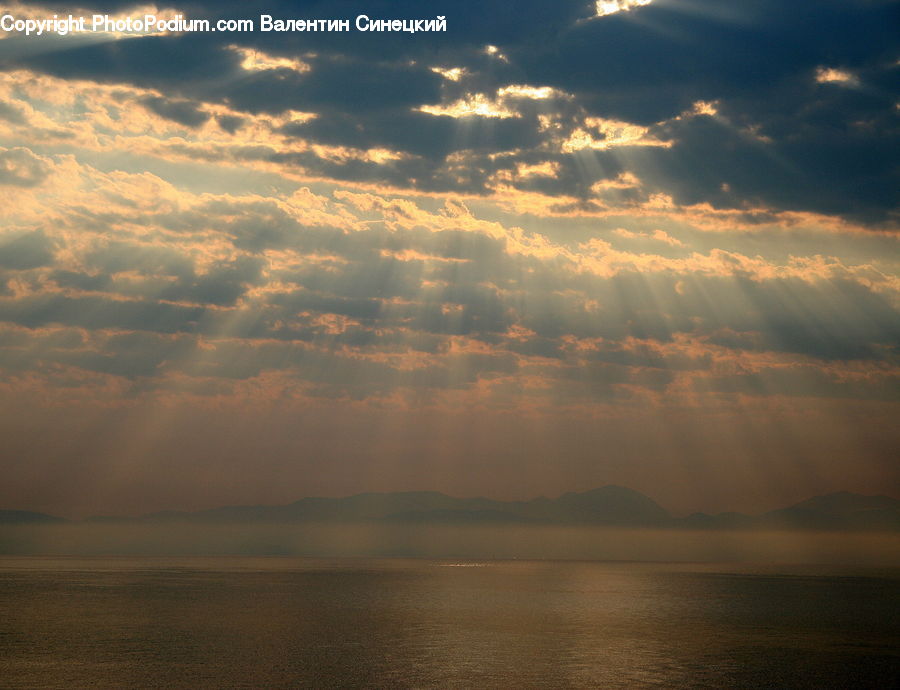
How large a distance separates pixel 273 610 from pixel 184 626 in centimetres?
2775

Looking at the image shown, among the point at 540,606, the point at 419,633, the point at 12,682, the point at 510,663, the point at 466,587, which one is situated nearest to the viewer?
the point at 12,682

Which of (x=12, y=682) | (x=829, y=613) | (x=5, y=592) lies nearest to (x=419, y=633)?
(x=12, y=682)

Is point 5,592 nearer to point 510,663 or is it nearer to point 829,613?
point 510,663

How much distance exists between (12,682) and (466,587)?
142 meters

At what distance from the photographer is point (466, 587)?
192000mm

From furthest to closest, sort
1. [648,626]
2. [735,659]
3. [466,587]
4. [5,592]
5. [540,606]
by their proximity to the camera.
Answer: [466,587], [5,592], [540,606], [648,626], [735,659]

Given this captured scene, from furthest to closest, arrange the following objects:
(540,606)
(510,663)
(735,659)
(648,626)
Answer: (540,606) < (648,626) < (735,659) < (510,663)

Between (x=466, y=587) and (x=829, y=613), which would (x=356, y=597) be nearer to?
(x=466, y=587)

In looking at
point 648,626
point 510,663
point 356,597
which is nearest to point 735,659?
point 510,663

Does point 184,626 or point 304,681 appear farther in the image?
point 184,626

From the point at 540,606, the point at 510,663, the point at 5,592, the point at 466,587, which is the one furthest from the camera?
the point at 466,587

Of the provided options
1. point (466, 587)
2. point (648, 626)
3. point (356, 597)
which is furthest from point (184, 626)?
point (466, 587)

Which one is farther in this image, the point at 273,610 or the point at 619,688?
the point at 273,610

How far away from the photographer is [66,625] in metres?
93.7
